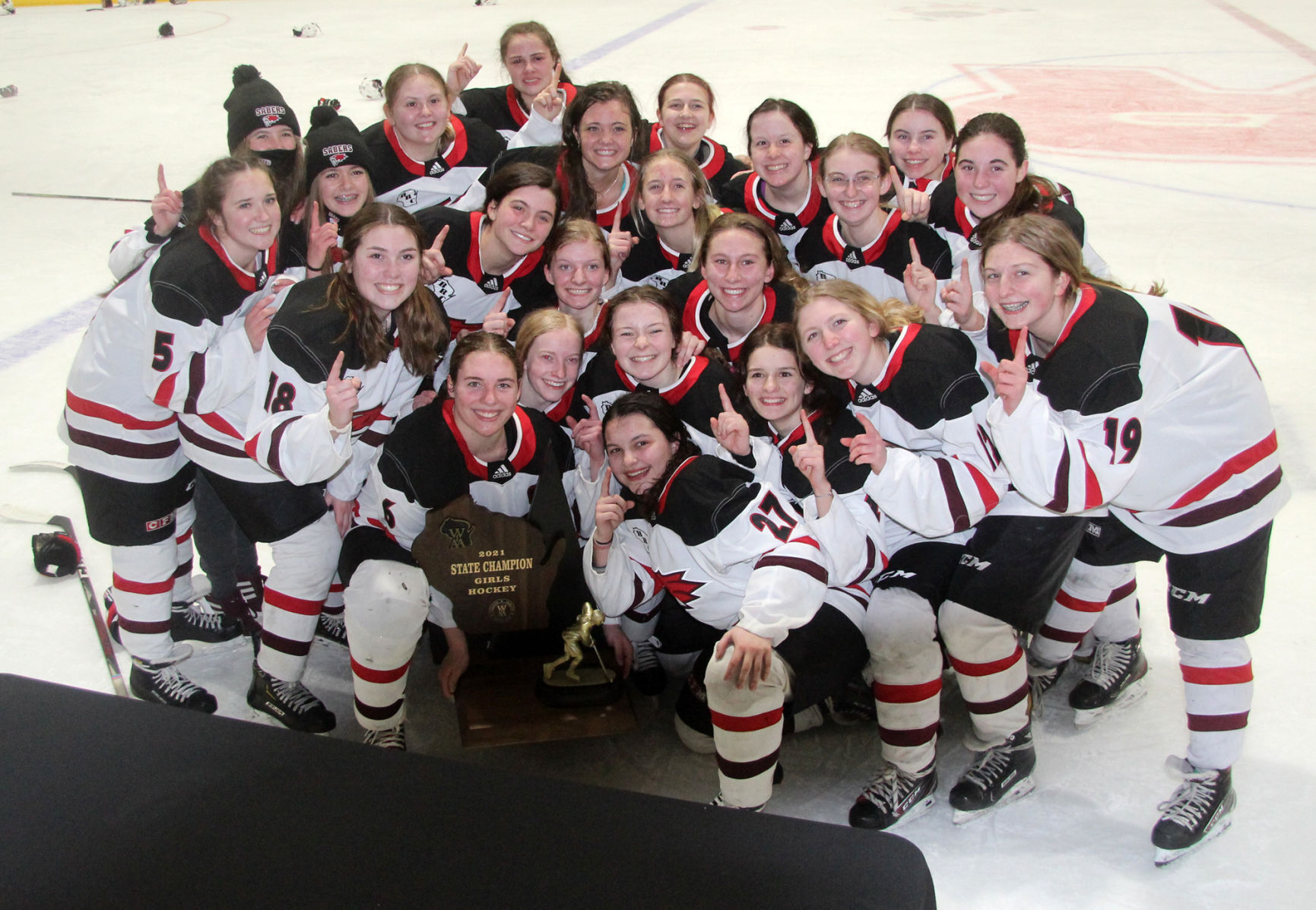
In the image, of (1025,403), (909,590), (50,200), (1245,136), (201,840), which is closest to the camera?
(201,840)

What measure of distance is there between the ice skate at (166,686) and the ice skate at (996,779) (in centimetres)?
162

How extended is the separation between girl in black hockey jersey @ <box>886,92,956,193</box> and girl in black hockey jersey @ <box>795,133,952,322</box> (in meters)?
0.27

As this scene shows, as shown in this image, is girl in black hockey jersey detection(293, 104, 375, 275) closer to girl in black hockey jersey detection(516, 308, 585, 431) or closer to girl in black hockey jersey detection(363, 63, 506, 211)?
girl in black hockey jersey detection(363, 63, 506, 211)

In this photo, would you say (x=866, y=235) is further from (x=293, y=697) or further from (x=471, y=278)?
(x=293, y=697)

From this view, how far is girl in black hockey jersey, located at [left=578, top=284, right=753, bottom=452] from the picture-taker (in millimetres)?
2357

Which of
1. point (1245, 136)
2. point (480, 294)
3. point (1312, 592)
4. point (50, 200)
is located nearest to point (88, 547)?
point (480, 294)

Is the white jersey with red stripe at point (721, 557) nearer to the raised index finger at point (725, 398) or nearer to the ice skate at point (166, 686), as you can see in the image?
the raised index finger at point (725, 398)

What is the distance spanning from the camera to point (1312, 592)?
2662mm

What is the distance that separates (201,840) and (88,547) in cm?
254

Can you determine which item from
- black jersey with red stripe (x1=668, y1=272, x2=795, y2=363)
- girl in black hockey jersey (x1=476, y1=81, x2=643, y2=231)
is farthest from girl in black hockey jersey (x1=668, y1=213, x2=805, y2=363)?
girl in black hockey jersey (x1=476, y1=81, x2=643, y2=231)

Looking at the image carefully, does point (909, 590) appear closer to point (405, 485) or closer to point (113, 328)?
point (405, 485)

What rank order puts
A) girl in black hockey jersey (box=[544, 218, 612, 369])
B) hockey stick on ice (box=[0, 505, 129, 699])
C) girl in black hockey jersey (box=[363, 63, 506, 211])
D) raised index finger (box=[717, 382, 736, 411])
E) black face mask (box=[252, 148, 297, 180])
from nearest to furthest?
raised index finger (box=[717, 382, 736, 411]) < hockey stick on ice (box=[0, 505, 129, 699]) < girl in black hockey jersey (box=[544, 218, 612, 369]) < black face mask (box=[252, 148, 297, 180]) < girl in black hockey jersey (box=[363, 63, 506, 211])

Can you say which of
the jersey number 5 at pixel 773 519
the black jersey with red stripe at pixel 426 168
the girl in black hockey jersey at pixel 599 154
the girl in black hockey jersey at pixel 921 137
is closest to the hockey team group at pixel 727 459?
the jersey number 5 at pixel 773 519

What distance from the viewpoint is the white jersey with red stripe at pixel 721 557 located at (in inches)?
75.2
